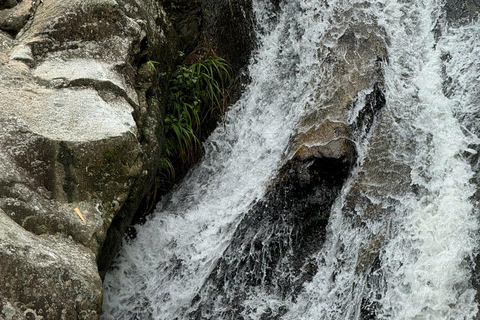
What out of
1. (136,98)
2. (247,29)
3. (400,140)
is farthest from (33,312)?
(247,29)

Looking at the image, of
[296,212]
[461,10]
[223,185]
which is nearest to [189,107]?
[223,185]

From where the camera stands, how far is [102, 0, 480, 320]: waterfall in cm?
432

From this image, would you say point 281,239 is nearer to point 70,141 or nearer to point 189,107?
point 189,107

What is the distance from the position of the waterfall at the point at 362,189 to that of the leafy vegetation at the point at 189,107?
213mm

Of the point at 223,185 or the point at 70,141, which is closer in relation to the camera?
the point at 70,141

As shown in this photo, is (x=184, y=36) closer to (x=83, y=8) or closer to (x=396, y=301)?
(x=83, y=8)

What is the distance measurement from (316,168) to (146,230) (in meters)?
1.84

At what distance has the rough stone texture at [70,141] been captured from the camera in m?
2.87

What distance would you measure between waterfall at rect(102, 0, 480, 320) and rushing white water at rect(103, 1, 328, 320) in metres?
0.01

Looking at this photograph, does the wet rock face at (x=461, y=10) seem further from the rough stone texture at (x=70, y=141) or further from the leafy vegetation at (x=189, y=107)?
the rough stone texture at (x=70, y=141)

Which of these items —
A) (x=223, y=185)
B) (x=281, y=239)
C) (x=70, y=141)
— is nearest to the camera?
(x=70, y=141)

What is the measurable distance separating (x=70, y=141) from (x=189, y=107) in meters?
2.25

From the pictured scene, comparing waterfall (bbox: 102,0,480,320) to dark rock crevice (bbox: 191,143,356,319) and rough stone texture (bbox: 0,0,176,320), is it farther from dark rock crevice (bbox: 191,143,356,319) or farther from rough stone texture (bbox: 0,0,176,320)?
rough stone texture (bbox: 0,0,176,320)

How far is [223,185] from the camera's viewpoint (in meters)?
5.22
